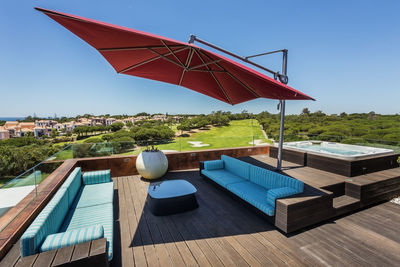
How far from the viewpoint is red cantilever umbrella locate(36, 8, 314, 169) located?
227 centimetres

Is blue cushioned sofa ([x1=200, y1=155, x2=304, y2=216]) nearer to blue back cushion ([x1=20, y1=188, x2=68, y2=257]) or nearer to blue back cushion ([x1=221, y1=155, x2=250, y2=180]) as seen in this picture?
blue back cushion ([x1=221, y1=155, x2=250, y2=180])

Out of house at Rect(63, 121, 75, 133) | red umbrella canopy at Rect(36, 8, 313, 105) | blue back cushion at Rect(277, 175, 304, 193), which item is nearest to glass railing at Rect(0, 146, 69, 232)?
red umbrella canopy at Rect(36, 8, 313, 105)

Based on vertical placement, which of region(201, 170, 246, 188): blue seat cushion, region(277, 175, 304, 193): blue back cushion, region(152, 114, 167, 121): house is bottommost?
region(201, 170, 246, 188): blue seat cushion

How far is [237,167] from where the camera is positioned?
15.3 ft

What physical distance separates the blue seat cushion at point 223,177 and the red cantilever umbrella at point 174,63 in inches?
70.8

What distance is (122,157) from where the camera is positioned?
5.81m

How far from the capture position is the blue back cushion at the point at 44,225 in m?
1.71

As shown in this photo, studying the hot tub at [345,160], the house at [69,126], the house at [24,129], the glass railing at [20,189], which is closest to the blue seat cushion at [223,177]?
the hot tub at [345,160]

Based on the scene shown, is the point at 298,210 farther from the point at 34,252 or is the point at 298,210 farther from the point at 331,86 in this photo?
the point at 331,86

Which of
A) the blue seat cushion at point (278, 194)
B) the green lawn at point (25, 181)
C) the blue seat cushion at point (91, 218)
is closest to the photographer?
the blue seat cushion at point (91, 218)

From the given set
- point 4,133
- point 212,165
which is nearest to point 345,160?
point 212,165

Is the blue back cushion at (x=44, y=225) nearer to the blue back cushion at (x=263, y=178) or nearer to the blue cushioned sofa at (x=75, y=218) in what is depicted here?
the blue cushioned sofa at (x=75, y=218)

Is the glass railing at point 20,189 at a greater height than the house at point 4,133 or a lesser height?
greater

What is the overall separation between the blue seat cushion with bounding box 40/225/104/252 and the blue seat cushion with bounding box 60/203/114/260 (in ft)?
0.97
